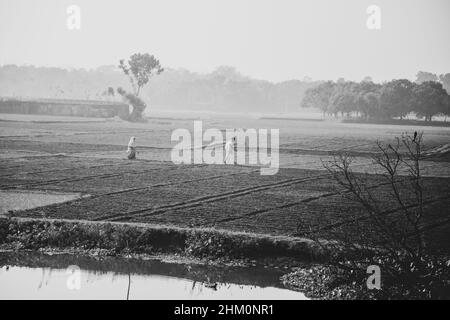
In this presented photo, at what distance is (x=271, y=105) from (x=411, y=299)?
529 feet

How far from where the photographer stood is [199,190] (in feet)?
85.6

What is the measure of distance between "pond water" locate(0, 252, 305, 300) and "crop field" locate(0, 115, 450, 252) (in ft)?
8.37

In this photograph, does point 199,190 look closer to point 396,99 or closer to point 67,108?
point 67,108

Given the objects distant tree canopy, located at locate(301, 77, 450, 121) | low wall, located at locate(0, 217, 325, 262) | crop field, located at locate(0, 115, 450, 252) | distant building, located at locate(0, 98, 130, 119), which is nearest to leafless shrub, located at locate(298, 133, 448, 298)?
crop field, located at locate(0, 115, 450, 252)

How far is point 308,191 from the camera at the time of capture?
2662 cm

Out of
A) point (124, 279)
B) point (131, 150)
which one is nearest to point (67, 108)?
point (131, 150)

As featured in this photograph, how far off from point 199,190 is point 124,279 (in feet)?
33.3

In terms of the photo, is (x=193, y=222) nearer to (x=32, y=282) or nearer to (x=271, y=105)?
(x=32, y=282)

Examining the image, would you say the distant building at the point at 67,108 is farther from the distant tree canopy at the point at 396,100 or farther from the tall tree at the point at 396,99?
the tall tree at the point at 396,99

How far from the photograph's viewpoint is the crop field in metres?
20.3

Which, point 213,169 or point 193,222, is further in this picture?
point 213,169

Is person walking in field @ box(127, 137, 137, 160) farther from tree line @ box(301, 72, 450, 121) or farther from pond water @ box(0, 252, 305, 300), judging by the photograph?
tree line @ box(301, 72, 450, 121)

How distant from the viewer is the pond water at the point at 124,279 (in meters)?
15.1
